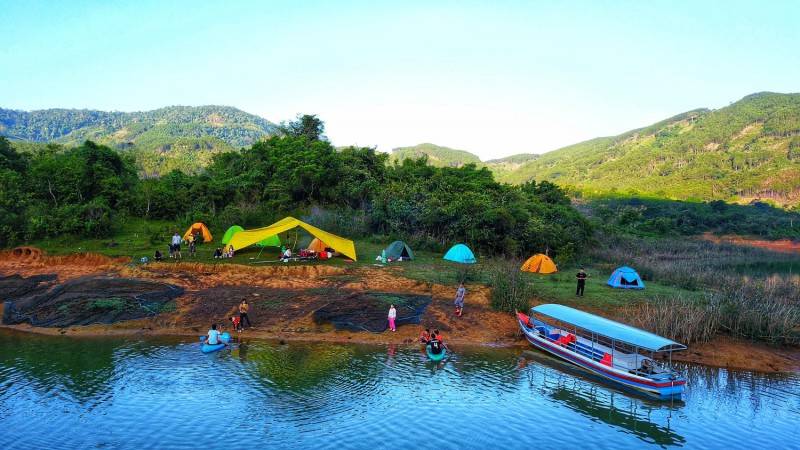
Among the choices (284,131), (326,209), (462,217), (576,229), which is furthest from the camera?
(284,131)

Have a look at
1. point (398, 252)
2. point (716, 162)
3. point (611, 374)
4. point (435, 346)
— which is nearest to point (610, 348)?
point (611, 374)

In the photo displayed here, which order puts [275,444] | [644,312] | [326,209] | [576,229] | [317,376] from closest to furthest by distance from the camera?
[275,444] → [317,376] → [644,312] → [576,229] → [326,209]

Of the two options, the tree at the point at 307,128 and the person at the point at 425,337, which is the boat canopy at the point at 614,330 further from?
the tree at the point at 307,128

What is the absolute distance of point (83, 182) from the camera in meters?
41.1

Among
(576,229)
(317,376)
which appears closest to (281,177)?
(576,229)

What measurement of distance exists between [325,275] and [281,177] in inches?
901

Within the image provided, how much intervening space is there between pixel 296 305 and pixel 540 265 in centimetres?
1628

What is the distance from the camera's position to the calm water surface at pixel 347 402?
46.6ft

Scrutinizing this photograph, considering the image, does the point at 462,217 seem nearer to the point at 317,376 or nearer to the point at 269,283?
the point at 269,283

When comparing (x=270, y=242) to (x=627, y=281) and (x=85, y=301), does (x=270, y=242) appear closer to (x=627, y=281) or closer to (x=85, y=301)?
(x=85, y=301)

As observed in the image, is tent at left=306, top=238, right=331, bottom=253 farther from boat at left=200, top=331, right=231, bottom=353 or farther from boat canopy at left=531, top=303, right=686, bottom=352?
boat canopy at left=531, top=303, right=686, bottom=352

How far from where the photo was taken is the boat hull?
17391 mm

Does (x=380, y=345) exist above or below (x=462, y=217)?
below

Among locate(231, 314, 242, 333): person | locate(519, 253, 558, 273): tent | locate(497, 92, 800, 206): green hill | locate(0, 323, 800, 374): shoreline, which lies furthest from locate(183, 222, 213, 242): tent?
locate(497, 92, 800, 206): green hill
